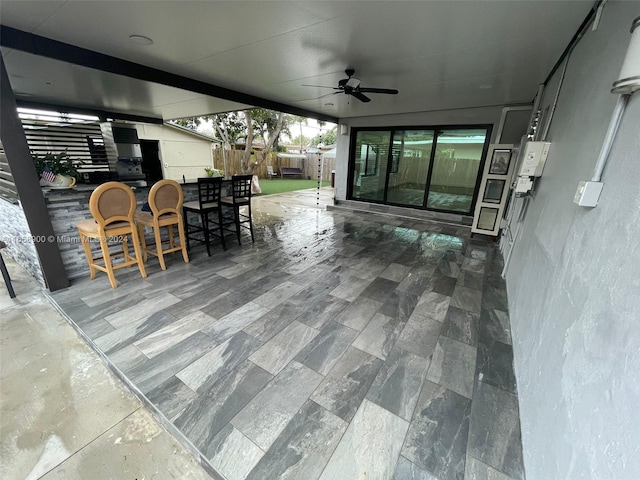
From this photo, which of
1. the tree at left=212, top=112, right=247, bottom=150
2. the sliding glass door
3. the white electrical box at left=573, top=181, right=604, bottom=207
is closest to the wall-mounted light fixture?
the white electrical box at left=573, top=181, right=604, bottom=207

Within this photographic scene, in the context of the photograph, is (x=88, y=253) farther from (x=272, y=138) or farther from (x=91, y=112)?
(x=272, y=138)

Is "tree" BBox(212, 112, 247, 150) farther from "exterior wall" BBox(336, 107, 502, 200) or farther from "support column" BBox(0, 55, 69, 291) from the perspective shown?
"support column" BBox(0, 55, 69, 291)

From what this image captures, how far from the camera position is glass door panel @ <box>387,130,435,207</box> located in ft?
20.8

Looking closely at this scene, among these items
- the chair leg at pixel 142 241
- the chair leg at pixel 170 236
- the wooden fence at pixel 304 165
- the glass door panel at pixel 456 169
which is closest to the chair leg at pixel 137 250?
the chair leg at pixel 142 241

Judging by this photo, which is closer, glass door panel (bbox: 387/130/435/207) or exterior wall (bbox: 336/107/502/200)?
exterior wall (bbox: 336/107/502/200)

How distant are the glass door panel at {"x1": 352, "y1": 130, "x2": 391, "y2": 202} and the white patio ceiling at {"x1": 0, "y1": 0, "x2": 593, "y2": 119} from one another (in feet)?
8.22

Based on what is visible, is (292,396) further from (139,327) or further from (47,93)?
(47,93)

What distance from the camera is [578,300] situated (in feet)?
3.66

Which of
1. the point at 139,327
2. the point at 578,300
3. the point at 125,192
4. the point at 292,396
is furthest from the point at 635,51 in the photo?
the point at 125,192

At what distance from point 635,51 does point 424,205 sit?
5.70 m

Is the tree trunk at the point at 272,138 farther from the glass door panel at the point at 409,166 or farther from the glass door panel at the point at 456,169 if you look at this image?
the glass door panel at the point at 456,169

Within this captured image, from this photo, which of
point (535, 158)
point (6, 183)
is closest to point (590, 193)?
point (535, 158)

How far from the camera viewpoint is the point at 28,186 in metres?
2.45

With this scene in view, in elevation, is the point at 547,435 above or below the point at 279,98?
below
